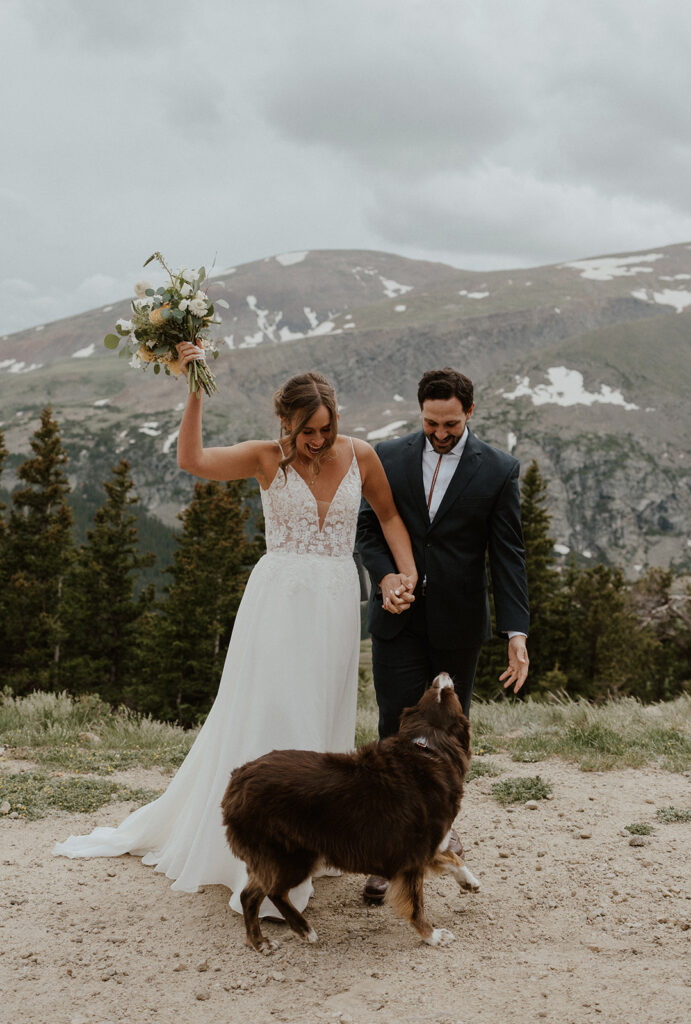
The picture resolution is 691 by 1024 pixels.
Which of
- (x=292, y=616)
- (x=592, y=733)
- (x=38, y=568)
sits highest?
(x=292, y=616)

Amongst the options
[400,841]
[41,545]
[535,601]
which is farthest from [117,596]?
[400,841]

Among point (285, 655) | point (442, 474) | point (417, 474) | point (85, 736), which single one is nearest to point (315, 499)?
point (417, 474)

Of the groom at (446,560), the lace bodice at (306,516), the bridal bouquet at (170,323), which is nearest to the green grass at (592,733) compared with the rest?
the groom at (446,560)

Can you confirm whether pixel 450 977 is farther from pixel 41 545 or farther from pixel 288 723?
pixel 41 545

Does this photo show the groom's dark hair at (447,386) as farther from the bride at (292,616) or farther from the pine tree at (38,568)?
the pine tree at (38,568)

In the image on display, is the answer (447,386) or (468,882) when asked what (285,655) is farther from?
(447,386)

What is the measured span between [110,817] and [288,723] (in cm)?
257

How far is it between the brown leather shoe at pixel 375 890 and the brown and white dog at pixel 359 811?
A: 2.10 ft

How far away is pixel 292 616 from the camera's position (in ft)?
16.1

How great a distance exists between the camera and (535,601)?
4225 cm

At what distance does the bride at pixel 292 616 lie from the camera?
4887mm

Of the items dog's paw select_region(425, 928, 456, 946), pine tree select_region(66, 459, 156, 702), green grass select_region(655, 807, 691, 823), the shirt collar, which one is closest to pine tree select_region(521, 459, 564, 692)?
pine tree select_region(66, 459, 156, 702)

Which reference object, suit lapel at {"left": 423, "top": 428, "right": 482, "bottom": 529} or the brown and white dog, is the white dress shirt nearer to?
suit lapel at {"left": 423, "top": 428, "right": 482, "bottom": 529}

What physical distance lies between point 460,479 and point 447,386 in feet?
2.08
